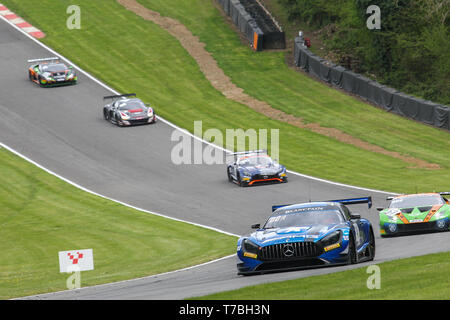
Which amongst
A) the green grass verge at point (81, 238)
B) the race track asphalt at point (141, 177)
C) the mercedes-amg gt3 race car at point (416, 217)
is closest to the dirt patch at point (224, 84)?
the race track asphalt at point (141, 177)

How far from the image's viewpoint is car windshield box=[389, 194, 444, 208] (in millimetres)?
22500

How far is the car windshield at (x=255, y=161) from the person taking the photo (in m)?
32.6

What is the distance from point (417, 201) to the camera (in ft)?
74.8

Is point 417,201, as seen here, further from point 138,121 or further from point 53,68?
point 53,68

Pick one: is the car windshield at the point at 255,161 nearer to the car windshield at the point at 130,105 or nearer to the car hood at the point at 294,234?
the car windshield at the point at 130,105

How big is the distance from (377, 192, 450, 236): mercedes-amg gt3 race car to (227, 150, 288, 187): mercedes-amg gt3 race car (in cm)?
981

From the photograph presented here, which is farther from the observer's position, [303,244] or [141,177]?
[141,177]

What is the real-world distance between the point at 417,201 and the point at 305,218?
741cm

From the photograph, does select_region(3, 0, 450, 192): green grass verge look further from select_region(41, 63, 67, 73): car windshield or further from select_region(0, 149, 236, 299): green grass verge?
select_region(0, 149, 236, 299): green grass verge

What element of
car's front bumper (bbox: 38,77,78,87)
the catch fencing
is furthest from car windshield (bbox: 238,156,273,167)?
car's front bumper (bbox: 38,77,78,87)

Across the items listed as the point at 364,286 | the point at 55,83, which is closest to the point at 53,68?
the point at 55,83
